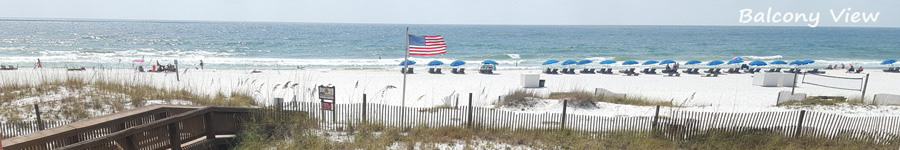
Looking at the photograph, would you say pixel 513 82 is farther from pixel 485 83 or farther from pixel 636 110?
pixel 636 110

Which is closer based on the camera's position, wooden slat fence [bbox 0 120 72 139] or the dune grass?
the dune grass

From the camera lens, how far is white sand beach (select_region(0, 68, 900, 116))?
583 inches

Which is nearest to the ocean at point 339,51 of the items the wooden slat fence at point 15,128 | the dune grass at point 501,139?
the wooden slat fence at point 15,128

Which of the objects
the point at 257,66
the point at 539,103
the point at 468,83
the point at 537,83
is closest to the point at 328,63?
the point at 257,66

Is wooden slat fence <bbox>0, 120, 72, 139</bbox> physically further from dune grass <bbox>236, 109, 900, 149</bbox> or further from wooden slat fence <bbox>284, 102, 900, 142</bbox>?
wooden slat fence <bbox>284, 102, 900, 142</bbox>

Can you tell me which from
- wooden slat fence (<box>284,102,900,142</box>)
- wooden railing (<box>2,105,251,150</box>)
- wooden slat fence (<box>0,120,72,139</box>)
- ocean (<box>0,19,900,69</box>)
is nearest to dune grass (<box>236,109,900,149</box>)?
wooden slat fence (<box>284,102,900,142</box>)

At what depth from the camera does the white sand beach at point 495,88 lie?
14797 mm

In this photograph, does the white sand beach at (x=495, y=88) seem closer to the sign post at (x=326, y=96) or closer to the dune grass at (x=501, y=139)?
Result: the sign post at (x=326, y=96)

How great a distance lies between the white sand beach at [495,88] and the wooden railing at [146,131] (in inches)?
206

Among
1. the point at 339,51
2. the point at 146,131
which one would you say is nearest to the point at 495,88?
the point at 146,131

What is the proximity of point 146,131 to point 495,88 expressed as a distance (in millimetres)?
18469

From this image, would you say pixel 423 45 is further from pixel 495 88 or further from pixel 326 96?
pixel 495 88

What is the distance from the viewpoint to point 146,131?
6.01m

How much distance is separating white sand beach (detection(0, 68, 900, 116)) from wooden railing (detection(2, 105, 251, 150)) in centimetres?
524
